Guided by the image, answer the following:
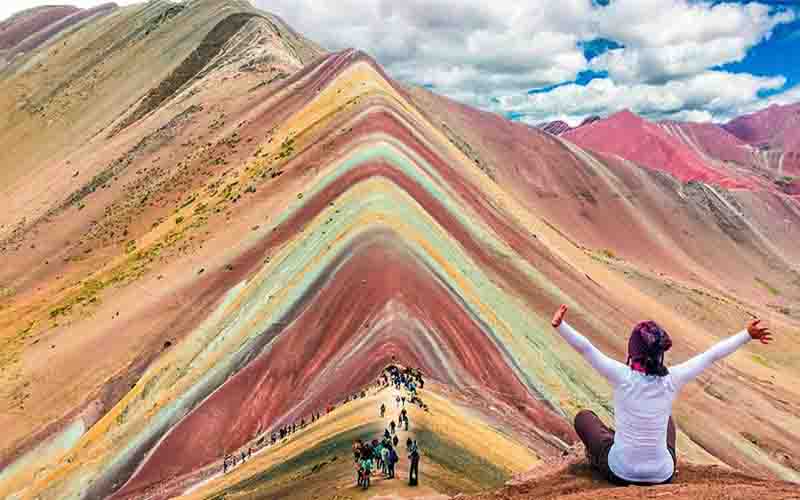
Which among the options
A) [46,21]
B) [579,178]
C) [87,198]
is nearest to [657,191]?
[579,178]

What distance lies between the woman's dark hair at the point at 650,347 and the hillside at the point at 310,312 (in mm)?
1815

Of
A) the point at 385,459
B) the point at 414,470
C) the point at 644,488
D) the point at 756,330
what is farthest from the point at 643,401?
the point at 385,459

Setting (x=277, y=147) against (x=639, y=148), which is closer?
(x=277, y=147)

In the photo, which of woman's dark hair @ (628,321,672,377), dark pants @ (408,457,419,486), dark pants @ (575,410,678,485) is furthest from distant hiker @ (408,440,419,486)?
woman's dark hair @ (628,321,672,377)

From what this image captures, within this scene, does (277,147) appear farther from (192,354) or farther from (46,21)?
(46,21)

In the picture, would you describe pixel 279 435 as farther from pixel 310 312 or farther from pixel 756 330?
pixel 756 330

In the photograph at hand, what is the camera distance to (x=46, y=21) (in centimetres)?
13312

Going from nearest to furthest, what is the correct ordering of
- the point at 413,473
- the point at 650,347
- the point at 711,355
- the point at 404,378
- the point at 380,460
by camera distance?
the point at 650,347 → the point at 711,355 → the point at 413,473 → the point at 380,460 → the point at 404,378

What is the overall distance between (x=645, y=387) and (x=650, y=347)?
37cm

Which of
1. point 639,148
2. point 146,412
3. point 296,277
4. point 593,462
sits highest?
point 639,148

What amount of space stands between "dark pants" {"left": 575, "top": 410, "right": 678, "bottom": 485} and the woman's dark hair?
90cm

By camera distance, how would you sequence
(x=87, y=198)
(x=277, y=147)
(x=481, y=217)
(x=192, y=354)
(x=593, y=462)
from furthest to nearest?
(x=87, y=198)
(x=277, y=147)
(x=481, y=217)
(x=192, y=354)
(x=593, y=462)

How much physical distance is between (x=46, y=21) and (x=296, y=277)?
452ft

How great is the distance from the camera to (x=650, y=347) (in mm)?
5660
